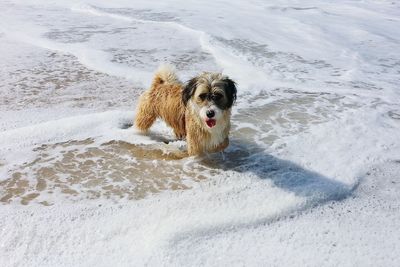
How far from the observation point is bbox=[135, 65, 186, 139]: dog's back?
5.24 meters

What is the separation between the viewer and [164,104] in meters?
5.36

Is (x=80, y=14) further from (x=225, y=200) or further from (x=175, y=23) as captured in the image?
(x=225, y=200)

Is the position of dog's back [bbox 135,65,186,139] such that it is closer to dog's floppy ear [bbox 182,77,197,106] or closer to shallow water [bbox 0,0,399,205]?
shallow water [bbox 0,0,399,205]

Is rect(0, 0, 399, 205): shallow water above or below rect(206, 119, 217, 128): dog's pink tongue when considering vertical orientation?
below

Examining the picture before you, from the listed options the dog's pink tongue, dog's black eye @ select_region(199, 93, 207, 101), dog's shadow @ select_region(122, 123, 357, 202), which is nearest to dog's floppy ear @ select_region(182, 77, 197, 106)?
dog's black eye @ select_region(199, 93, 207, 101)

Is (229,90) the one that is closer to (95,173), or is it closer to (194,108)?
(194,108)

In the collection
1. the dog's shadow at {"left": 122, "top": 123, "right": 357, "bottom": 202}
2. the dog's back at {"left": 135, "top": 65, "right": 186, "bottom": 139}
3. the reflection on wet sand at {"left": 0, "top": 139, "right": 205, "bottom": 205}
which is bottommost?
the reflection on wet sand at {"left": 0, "top": 139, "right": 205, "bottom": 205}

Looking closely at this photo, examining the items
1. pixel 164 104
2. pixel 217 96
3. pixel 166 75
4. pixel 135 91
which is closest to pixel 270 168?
pixel 217 96

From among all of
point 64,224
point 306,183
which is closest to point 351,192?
point 306,183

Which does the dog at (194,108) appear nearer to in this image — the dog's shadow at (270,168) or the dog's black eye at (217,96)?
the dog's black eye at (217,96)

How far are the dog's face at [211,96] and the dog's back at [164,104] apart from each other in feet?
1.89

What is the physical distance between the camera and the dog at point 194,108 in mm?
4480

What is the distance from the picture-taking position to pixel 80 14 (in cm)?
1530

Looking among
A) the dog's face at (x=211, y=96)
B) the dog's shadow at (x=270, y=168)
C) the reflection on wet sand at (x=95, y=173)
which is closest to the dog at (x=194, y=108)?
the dog's face at (x=211, y=96)
